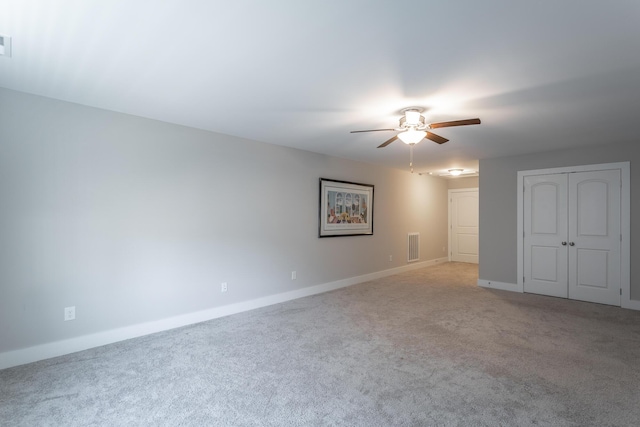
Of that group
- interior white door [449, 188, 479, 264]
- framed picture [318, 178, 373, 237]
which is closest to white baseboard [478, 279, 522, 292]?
framed picture [318, 178, 373, 237]

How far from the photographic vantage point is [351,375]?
2.59 metres

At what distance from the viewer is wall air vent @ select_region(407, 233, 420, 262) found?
7387 mm

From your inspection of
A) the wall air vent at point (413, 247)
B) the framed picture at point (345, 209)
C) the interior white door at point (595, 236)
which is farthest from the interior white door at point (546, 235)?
the framed picture at point (345, 209)

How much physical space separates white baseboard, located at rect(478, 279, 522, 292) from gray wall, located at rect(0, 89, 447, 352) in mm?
2956

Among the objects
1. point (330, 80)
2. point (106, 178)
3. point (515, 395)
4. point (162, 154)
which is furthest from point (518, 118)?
point (106, 178)

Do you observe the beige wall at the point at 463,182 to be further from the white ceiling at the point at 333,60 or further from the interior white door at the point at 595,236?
the white ceiling at the point at 333,60

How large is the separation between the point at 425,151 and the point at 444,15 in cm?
351

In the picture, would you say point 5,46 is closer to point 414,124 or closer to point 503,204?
point 414,124

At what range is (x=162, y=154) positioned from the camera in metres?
3.64

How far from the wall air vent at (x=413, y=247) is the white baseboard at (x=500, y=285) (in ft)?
5.85

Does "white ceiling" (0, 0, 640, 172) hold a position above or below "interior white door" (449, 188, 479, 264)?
above

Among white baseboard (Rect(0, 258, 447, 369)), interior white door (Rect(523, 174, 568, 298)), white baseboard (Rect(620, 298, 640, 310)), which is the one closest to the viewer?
white baseboard (Rect(0, 258, 447, 369))

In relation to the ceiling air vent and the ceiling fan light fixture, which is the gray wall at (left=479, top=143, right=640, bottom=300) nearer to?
the ceiling fan light fixture

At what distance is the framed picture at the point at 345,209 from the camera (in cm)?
540
